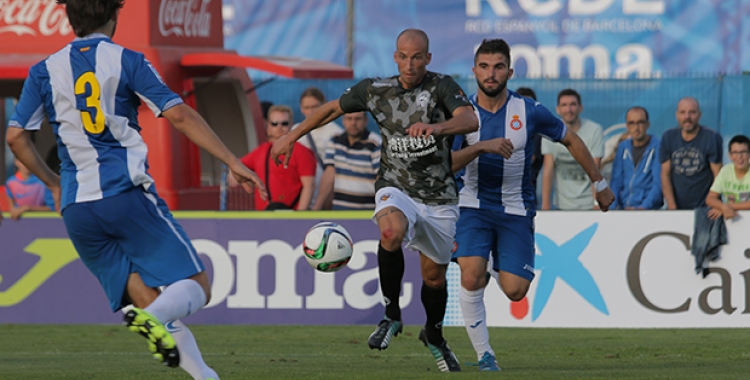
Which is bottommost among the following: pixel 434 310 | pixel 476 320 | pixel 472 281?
pixel 476 320

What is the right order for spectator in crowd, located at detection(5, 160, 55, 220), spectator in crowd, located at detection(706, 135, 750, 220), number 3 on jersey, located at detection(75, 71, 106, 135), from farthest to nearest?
1. spectator in crowd, located at detection(5, 160, 55, 220)
2. spectator in crowd, located at detection(706, 135, 750, 220)
3. number 3 on jersey, located at detection(75, 71, 106, 135)

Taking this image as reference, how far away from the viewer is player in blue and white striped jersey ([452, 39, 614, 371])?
8.33 metres

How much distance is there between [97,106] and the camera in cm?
567

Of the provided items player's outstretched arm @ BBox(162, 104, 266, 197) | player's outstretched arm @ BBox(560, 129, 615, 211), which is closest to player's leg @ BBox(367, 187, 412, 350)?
player's outstretched arm @ BBox(560, 129, 615, 211)

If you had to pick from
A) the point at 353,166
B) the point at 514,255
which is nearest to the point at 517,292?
the point at 514,255

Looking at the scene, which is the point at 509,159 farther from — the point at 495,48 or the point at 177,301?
the point at 177,301

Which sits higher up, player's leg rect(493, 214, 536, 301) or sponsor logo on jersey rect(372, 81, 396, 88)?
sponsor logo on jersey rect(372, 81, 396, 88)

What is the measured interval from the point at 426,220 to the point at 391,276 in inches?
20.4

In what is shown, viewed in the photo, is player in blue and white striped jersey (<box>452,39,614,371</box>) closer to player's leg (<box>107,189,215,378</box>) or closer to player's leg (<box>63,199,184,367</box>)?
player's leg (<box>107,189,215,378</box>)

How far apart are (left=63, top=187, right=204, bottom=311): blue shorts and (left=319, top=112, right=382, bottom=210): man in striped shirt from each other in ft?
21.8

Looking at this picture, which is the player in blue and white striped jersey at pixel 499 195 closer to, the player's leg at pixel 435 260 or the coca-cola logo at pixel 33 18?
the player's leg at pixel 435 260

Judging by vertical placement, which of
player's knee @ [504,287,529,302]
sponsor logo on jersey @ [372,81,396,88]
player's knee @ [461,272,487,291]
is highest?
sponsor logo on jersey @ [372,81,396,88]

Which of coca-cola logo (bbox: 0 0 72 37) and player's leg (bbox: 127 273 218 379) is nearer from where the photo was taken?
player's leg (bbox: 127 273 218 379)

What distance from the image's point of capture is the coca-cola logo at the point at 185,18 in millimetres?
15375
